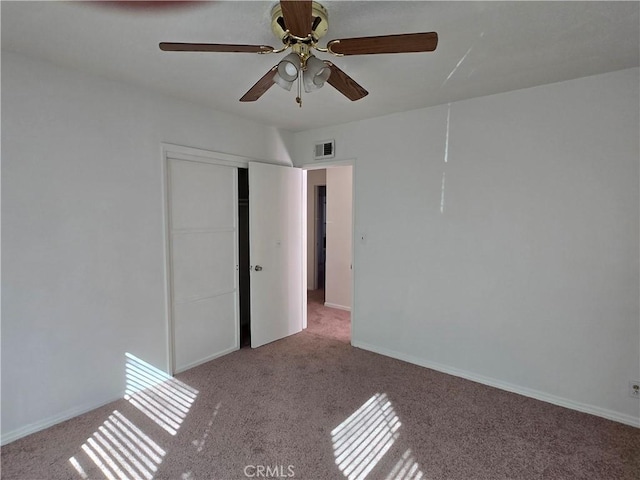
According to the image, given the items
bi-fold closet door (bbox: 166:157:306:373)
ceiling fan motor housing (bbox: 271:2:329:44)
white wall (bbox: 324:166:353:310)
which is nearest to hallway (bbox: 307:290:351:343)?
white wall (bbox: 324:166:353:310)

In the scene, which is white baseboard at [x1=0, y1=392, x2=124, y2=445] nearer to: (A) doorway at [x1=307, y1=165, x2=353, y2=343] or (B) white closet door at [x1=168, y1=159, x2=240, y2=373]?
(B) white closet door at [x1=168, y1=159, x2=240, y2=373]

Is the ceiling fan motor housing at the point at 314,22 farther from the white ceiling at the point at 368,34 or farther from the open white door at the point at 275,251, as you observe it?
the open white door at the point at 275,251

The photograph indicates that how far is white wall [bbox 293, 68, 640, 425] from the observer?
8.09ft

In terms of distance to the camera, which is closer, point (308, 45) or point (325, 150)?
point (308, 45)

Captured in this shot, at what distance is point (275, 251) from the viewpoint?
156 inches

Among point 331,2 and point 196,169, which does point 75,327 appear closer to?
point 196,169

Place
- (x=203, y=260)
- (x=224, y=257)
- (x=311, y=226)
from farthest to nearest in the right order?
(x=311, y=226)
(x=224, y=257)
(x=203, y=260)

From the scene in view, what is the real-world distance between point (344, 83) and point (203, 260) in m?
2.17

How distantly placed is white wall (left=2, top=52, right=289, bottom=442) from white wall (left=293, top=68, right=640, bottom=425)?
2.06 meters

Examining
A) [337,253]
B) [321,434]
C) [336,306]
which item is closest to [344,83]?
[321,434]

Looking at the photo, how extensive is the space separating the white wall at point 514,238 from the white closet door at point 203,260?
1.39m

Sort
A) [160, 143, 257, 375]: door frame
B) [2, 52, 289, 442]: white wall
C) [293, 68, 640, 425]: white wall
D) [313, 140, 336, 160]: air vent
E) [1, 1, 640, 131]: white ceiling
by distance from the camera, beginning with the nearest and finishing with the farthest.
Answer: [1, 1, 640, 131]: white ceiling, [2, 52, 289, 442]: white wall, [293, 68, 640, 425]: white wall, [160, 143, 257, 375]: door frame, [313, 140, 336, 160]: air vent

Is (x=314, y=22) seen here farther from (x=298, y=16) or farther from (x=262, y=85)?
(x=262, y=85)

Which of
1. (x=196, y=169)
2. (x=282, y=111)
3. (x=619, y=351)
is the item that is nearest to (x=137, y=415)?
(x=196, y=169)
